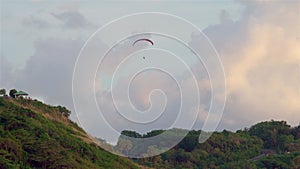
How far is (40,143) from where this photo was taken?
48031 millimetres

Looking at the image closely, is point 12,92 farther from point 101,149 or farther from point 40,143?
point 40,143

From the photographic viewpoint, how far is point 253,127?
109 meters

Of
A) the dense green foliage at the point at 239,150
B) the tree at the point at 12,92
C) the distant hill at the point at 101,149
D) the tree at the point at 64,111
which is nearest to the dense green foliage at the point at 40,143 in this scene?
the distant hill at the point at 101,149

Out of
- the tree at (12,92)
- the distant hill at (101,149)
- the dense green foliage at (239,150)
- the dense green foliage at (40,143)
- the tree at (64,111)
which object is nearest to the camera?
the dense green foliage at (40,143)

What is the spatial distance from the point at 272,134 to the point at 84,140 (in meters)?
45.8

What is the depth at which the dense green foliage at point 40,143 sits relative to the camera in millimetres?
45938

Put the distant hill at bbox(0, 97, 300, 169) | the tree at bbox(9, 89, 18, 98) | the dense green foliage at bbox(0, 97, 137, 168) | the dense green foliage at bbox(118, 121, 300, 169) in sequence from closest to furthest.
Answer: the dense green foliage at bbox(0, 97, 137, 168) → the distant hill at bbox(0, 97, 300, 169) → the tree at bbox(9, 89, 18, 98) → the dense green foliage at bbox(118, 121, 300, 169)

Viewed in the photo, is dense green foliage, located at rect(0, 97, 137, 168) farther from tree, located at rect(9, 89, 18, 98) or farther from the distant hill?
tree, located at rect(9, 89, 18, 98)

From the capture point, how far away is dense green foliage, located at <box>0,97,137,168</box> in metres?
45.9

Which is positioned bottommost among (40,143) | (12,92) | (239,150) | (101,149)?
(40,143)

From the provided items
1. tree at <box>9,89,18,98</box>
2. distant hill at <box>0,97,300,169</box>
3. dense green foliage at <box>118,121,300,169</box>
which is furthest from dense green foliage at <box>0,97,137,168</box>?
dense green foliage at <box>118,121,300,169</box>

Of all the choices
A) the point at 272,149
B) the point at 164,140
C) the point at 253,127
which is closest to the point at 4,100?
the point at 164,140

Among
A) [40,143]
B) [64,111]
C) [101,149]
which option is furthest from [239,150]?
[40,143]

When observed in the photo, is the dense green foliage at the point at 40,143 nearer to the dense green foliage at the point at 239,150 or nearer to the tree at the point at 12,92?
the tree at the point at 12,92
